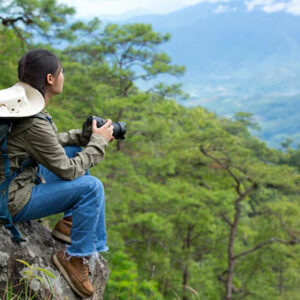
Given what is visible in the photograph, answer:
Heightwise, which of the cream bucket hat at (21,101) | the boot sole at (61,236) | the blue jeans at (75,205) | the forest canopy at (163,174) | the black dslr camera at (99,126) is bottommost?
the forest canopy at (163,174)

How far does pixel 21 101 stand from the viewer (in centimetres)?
196

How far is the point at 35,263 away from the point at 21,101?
1.02m

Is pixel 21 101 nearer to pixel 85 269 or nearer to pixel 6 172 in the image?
pixel 6 172

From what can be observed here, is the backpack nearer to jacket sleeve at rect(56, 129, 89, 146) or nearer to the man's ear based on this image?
the man's ear

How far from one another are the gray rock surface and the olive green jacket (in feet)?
0.85

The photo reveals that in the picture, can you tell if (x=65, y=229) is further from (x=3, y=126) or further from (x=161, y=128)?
(x=161, y=128)

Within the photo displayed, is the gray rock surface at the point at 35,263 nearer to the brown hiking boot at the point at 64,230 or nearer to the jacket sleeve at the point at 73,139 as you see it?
the brown hiking boot at the point at 64,230

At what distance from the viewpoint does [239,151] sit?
12688 millimetres

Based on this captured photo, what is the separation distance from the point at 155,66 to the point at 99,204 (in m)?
14.4

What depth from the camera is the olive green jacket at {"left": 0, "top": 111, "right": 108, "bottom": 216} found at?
78.3 inches

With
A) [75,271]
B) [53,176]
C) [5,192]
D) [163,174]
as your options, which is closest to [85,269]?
[75,271]

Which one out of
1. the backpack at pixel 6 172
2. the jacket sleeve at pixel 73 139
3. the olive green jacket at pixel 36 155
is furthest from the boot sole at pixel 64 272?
the jacket sleeve at pixel 73 139

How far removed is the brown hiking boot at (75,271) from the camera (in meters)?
2.38

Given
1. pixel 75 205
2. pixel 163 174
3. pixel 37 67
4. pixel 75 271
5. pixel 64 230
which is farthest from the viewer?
pixel 163 174
